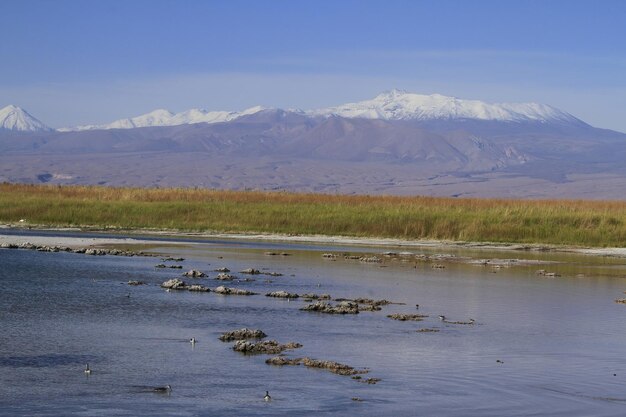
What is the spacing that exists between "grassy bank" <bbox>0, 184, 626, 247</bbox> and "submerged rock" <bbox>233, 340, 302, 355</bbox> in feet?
109

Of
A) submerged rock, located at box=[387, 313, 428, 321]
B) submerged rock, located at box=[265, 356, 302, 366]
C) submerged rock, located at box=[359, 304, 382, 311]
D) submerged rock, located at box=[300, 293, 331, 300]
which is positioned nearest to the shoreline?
submerged rock, located at box=[300, 293, 331, 300]

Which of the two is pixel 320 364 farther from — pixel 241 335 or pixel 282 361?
pixel 241 335

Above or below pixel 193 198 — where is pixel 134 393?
below

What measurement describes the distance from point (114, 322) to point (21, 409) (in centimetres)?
698

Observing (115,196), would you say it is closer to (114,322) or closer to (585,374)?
(114,322)

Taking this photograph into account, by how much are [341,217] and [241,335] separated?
35143 mm

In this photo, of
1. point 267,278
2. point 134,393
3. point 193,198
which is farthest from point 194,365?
point 193,198

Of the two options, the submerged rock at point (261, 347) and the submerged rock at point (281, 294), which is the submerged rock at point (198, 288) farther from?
the submerged rock at point (261, 347)

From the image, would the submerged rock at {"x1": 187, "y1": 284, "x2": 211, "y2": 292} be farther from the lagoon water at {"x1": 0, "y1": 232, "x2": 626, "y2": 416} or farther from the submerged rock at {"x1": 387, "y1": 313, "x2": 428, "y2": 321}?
the submerged rock at {"x1": 387, "y1": 313, "x2": 428, "y2": 321}

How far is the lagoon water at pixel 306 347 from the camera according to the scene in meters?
14.7

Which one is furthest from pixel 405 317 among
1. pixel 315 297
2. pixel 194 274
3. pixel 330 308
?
pixel 194 274

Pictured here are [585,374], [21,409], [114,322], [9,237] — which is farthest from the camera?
[9,237]

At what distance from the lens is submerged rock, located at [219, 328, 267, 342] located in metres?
19.2

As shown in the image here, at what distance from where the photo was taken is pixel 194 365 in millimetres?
16828
